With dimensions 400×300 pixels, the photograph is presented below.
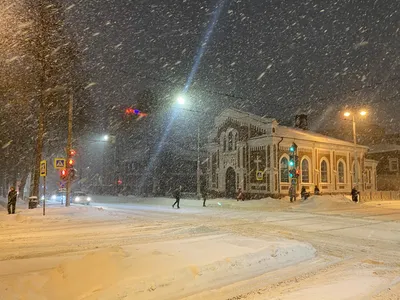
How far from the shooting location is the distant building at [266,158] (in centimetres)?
3609

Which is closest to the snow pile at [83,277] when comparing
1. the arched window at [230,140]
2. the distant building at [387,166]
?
the arched window at [230,140]

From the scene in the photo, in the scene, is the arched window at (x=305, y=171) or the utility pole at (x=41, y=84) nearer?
the utility pole at (x=41, y=84)

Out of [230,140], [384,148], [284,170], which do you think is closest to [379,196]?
[284,170]

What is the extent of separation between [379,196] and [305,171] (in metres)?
10.4

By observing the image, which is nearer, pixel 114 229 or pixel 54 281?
pixel 54 281

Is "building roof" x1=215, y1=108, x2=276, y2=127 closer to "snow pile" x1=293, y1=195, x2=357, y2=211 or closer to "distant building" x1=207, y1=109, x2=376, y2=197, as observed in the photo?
"distant building" x1=207, y1=109, x2=376, y2=197

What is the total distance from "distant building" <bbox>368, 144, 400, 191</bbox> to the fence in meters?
11.8

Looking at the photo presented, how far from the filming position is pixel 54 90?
2656 centimetres

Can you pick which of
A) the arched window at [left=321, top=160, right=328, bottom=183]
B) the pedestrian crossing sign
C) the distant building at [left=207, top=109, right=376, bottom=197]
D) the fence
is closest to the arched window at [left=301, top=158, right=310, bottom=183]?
the distant building at [left=207, top=109, right=376, bottom=197]

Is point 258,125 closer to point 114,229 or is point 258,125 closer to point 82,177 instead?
point 114,229

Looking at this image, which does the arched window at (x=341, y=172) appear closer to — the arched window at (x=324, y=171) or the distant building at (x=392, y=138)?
the arched window at (x=324, y=171)

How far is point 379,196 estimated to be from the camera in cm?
4175

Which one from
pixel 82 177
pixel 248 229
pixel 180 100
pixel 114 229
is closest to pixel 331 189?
pixel 180 100

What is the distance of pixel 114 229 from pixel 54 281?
27.1 ft
